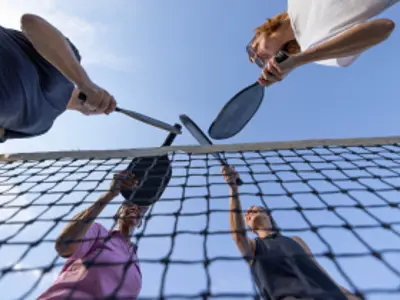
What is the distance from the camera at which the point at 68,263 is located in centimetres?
179

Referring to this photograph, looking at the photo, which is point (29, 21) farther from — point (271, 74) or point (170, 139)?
point (170, 139)

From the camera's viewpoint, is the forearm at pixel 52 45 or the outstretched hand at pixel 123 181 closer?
the forearm at pixel 52 45

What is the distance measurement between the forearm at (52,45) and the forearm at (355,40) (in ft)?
3.81

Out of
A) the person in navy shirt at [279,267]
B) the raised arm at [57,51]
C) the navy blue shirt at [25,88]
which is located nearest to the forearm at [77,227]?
the navy blue shirt at [25,88]

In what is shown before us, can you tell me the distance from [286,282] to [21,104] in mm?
1651

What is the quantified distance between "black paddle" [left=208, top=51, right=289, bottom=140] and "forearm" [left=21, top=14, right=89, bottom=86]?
134 centimetres

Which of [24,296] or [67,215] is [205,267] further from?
[67,215]

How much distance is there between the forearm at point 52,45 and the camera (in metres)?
1.49

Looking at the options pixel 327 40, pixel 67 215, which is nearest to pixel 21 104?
pixel 67 215

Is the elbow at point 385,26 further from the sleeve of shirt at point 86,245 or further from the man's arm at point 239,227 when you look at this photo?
the sleeve of shirt at point 86,245

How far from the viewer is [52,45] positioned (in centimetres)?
152

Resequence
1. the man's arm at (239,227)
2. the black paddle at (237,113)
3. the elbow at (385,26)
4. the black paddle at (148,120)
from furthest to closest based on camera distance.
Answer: the black paddle at (237,113) → the black paddle at (148,120) → the man's arm at (239,227) → the elbow at (385,26)

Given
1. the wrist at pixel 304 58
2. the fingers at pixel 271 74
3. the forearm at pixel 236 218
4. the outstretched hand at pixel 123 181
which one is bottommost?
the forearm at pixel 236 218

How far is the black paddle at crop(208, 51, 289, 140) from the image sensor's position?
2633 millimetres
